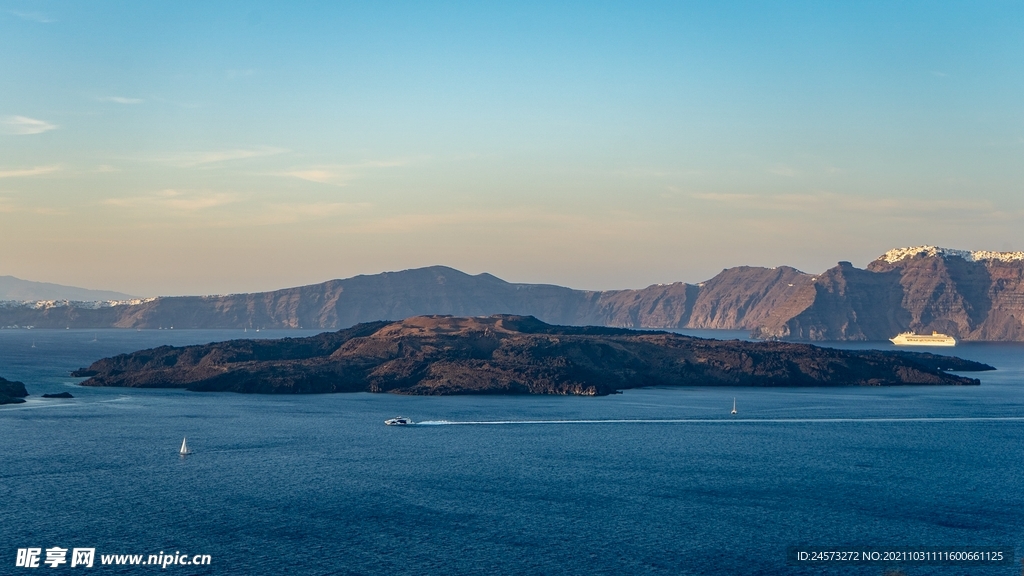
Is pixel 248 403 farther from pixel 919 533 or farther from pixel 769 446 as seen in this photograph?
pixel 919 533

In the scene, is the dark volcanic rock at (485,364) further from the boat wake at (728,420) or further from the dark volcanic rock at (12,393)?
the boat wake at (728,420)

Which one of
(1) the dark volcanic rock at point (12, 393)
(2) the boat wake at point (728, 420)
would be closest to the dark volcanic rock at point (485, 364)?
(1) the dark volcanic rock at point (12, 393)

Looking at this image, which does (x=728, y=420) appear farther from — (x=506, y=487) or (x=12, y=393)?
(x=12, y=393)

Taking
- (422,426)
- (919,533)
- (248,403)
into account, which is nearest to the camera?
(919,533)

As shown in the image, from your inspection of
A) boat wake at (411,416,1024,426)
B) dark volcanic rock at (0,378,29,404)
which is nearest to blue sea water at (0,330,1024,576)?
boat wake at (411,416,1024,426)

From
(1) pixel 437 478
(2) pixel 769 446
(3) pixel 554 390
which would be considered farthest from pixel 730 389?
(1) pixel 437 478

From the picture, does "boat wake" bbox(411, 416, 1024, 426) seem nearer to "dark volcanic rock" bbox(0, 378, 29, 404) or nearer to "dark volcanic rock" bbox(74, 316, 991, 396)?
"dark volcanic rock" bbox(74, 316, 991, 396)

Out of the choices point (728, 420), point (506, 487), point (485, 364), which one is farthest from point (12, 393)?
point (728, 420)
